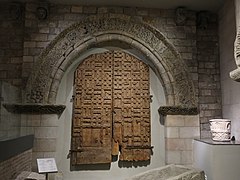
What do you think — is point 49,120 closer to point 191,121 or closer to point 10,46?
point 10,46

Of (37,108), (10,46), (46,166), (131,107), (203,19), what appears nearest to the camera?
(46,166)

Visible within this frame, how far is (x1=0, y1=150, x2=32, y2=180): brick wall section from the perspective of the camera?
2.88m

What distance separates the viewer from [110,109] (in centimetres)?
407

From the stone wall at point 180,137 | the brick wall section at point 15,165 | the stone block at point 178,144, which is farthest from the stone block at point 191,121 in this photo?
the brick wall section at point 15,165

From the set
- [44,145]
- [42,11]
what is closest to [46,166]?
[44,145]

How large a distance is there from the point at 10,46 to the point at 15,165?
6.29ft

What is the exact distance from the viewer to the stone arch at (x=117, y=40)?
3900 mm

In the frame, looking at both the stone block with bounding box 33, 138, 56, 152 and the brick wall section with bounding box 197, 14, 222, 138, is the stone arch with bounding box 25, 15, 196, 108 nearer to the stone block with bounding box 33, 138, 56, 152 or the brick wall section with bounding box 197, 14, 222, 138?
the brick wall section with bounding box 197, 14, 222, 138

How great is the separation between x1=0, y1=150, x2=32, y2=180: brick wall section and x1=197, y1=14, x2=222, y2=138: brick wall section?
274 centimetres

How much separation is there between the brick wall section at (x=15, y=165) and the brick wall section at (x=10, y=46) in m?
1.12

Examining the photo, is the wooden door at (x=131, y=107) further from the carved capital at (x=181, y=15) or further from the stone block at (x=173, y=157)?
the carved capital at (x=181, y=15)

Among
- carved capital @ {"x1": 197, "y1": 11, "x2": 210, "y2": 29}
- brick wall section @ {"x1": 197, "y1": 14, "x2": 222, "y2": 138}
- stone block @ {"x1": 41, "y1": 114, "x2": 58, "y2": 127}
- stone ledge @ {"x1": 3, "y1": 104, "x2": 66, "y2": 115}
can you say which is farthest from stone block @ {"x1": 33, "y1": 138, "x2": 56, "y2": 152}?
carved capital @ {"x1": 197, "y1": 11, "x2": 210, "y2": 29}

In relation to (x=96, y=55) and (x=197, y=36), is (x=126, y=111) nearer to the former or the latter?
(x=96, y=55)

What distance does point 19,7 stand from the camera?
407 cm
